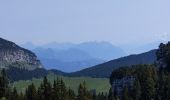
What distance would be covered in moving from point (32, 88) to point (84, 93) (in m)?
24.0

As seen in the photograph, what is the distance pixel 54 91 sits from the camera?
7352 inches

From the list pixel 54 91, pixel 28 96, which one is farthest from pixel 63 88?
pixel 28 96

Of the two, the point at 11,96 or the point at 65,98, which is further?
the point at 11,96

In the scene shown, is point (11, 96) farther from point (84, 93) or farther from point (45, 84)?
point (84, 93)

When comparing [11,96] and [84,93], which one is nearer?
[84,93]

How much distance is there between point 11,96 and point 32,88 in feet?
34.9

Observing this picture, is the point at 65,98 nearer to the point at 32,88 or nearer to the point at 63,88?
the point at 63,88

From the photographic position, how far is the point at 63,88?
187 metres

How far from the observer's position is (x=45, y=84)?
19138cm

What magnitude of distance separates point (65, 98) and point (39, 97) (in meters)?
12.9

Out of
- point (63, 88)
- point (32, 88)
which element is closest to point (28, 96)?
point (32, 88)

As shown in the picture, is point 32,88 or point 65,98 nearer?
point 65,98

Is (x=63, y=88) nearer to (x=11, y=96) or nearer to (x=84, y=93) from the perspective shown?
(x=84, y=93)

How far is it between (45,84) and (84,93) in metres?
18.3
